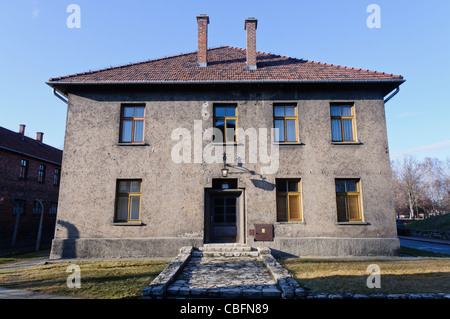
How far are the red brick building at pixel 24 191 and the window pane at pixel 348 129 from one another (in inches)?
642

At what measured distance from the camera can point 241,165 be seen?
10.0m

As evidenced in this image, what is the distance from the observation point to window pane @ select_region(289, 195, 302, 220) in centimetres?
993

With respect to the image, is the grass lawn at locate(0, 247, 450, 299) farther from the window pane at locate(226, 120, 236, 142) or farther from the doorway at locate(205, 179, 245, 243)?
the window pane at locate(226, 120, 236, 142)

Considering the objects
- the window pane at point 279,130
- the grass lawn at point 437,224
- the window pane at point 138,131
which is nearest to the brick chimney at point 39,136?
the window pane at point 138,131

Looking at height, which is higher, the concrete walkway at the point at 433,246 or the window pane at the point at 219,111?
the window pane at the point at 219,111

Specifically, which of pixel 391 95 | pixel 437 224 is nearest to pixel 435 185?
pixel 437 224

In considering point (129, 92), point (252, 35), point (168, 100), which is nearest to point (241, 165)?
point (168, 100)

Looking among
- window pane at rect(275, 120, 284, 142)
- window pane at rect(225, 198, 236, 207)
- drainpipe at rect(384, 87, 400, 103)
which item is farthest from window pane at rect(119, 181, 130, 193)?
drainpipe at rect(384, 87, 400, 103)

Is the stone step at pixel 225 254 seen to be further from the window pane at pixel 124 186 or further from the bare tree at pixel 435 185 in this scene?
the bare tree at pixel 435 185

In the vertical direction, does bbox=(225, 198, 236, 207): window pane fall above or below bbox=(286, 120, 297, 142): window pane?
below

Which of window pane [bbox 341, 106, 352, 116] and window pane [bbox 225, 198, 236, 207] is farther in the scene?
window pane [bbox 341, 106, 352, 116]

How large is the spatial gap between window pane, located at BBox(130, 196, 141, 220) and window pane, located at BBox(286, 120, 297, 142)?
21.4ft

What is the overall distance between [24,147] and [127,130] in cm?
1496

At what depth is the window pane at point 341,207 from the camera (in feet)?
32.6
